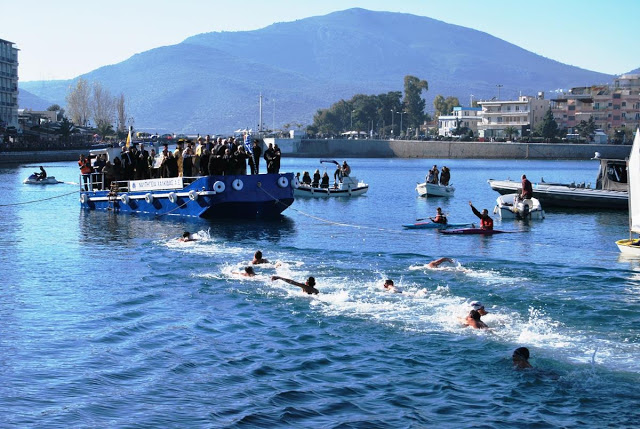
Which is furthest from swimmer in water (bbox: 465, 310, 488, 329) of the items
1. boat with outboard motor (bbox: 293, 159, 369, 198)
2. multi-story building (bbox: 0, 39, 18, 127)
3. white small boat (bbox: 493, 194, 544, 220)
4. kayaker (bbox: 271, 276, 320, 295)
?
multi-story building (bbox: 0, 39, 18, 127)

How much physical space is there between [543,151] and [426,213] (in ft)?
424

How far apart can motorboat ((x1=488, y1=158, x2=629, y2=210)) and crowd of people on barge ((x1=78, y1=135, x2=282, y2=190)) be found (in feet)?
66.2

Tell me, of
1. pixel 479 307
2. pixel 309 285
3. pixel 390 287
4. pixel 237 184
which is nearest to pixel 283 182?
pixel 237 184

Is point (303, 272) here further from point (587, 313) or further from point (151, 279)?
point (587, 313)

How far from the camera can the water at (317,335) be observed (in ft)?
50.2

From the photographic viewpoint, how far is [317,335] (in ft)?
65.8

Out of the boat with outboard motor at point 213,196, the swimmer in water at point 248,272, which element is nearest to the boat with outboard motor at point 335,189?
the boat with outboard motor at point 213,196

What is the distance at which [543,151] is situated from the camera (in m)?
176

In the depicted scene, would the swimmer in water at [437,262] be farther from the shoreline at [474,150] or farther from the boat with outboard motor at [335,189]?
the shoreline at [474,150]

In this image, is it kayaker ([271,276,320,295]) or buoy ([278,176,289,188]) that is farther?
buoy ([278,176,289,188])

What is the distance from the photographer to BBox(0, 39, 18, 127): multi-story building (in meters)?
153

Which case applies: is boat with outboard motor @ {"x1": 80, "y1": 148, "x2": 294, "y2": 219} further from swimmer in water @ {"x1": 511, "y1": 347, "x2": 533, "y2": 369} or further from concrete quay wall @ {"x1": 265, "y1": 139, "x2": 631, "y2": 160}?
concrete quay wall @ {"x1": 265, "y1": 139, "x2": 631, "y2": 160}

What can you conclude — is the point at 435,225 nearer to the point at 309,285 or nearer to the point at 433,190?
the point at 309,285

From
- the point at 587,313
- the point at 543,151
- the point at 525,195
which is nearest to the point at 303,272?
the point at 587,313
